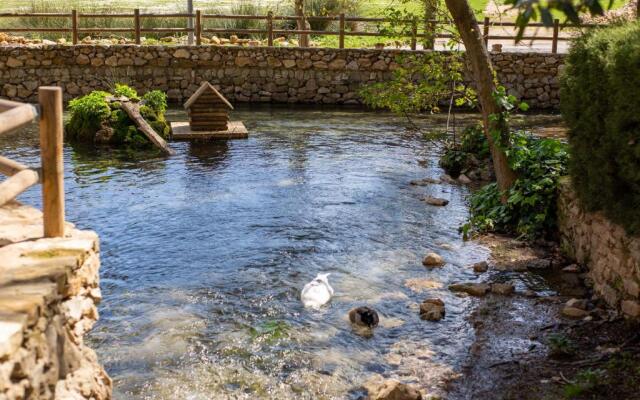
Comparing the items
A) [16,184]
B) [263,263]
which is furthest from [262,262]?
[16,184]

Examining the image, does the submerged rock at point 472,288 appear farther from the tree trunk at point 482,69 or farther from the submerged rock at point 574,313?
the tree trunk at point 482,69

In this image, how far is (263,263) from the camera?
8.75 metres

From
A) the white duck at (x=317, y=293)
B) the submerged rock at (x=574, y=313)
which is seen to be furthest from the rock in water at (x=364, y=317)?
the submerged rock at (x=574, y=313)

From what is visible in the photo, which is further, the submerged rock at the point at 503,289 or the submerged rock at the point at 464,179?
the submerged rock at the point at 464,179

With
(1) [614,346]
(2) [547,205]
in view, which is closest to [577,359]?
(1) [614,346]

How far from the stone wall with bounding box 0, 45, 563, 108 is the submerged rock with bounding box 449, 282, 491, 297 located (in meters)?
14.4

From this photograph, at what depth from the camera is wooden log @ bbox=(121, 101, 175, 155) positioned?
14.9 meters

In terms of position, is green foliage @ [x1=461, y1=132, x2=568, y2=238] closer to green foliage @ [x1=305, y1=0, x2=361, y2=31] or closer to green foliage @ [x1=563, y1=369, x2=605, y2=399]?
green foliage @ [x1=563, y1=369, x2=605, y2=399]

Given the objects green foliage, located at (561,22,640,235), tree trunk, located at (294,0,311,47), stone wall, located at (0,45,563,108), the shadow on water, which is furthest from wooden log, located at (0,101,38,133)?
tree trunk, located at (294,0,311,47)

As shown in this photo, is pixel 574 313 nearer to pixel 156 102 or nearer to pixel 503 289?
pixel 503 289

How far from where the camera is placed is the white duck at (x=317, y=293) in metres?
7.48

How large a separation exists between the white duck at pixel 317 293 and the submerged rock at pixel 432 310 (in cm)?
88

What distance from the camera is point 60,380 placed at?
4664 mm

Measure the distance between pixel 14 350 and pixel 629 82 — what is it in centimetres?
477
